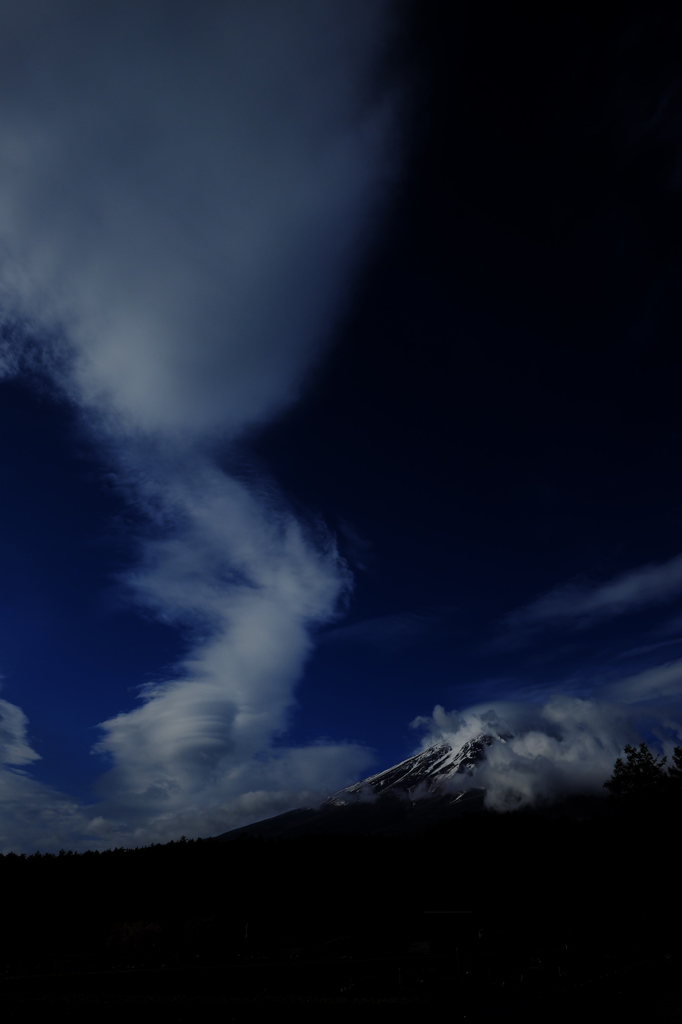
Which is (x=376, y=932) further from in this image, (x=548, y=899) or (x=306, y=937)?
(x=548, y=899)

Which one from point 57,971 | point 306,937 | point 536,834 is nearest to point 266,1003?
point 57,971

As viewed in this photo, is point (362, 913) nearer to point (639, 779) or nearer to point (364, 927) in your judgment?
point (364, 927)

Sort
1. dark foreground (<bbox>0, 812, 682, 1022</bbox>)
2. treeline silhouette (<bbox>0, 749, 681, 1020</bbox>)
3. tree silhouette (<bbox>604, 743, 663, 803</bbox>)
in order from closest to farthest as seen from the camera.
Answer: dark foreground (<bbox>0, 812, 682, 1022</bbox>), treeline silhouette (<bbox>0, 749, 681, 1020</bbox>), tree silhouette (<bbox>604, 743, 663, 803</bbox>)

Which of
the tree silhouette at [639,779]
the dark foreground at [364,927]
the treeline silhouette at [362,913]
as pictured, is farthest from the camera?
the tree silhouette at [639,779]

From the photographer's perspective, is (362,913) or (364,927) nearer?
(364,927)

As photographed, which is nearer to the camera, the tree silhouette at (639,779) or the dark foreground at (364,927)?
the dark foreground at (364,927)

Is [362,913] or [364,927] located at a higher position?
[362,913]

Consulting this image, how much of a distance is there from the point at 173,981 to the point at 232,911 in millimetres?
42860

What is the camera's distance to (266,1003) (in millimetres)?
20906

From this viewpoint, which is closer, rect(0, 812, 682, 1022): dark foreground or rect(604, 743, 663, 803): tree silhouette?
rect(0, 812, 682, 1022): dark foreground

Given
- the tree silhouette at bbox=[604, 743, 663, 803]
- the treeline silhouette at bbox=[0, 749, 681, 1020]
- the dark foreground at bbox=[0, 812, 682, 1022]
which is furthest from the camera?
the tree silhouette at bbox=[604, 743, 663, 803]

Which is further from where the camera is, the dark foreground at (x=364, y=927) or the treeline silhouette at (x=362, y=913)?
the treeline silhouette at (x=362, y=913)

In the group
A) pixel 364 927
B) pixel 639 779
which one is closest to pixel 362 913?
pixel 364 927

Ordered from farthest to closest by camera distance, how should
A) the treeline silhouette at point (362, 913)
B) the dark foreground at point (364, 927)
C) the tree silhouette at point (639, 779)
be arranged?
1. the tree silhouette at point (639, 779)
2. the treeline silhouette at point (362, 913)
3. the dark foreground at point (364, 927)
